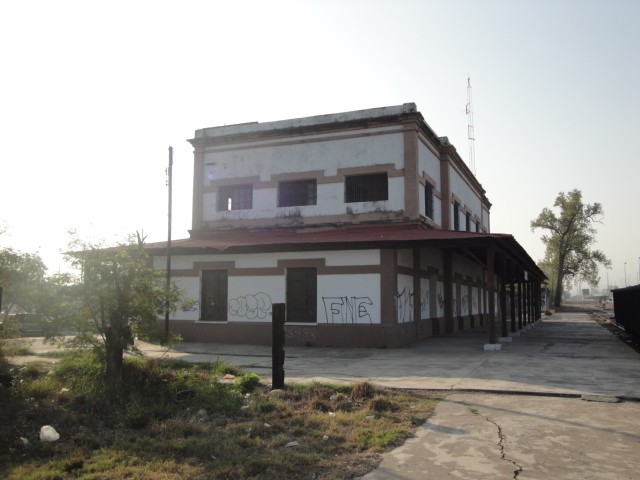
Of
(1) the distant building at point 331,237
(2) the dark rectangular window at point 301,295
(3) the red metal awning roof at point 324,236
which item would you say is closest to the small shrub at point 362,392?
(1) the distant building at point 331,237

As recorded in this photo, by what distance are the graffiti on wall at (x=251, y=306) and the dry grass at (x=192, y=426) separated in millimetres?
9303

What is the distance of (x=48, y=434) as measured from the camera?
20.1 ft

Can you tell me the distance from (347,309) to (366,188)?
6.00m

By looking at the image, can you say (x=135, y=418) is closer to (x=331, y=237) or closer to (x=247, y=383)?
(x=247, y=383)

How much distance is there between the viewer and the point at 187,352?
16.2 meters

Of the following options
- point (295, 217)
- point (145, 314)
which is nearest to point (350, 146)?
point (295, 217)

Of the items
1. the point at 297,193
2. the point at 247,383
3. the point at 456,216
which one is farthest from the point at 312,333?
the point at 456,216

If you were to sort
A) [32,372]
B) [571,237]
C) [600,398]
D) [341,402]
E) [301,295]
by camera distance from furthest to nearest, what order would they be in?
[571,237] → [301,295] → [32,372] → [600,398] → [341,402]

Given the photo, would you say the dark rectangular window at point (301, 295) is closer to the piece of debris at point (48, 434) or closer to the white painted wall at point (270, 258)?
the white painted wall at point (270, 258)

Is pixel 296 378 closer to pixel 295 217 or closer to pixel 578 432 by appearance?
pixel 578 432

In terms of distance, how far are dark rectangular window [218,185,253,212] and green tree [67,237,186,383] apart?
48.6ft

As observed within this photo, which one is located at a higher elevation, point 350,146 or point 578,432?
point 350,146

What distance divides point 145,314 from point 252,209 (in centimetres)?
1465

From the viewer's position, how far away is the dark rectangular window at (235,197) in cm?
2338
